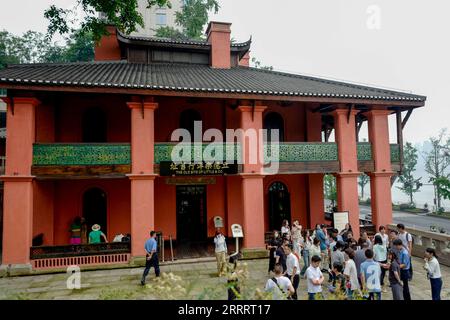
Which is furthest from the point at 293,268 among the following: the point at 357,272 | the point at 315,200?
the point at 315,200

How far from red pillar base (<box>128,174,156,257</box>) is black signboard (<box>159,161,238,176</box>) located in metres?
0.69

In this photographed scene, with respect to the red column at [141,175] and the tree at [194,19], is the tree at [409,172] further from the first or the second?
the red column at [141,175]

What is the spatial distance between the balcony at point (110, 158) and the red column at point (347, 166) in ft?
2.03

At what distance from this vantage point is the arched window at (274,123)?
50.7ft

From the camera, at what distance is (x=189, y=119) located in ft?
47.9

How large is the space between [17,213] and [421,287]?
13.4 meters

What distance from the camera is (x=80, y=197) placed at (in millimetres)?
13391

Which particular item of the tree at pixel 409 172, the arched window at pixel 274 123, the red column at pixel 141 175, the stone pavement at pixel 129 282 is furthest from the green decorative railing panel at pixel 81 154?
the tree at pixel 409 172

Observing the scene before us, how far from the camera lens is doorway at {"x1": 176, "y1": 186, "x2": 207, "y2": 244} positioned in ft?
47.5

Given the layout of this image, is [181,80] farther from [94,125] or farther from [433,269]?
[433,269]

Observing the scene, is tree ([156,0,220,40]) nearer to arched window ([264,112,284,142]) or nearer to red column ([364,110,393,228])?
arched window ([264,112,284,142])
